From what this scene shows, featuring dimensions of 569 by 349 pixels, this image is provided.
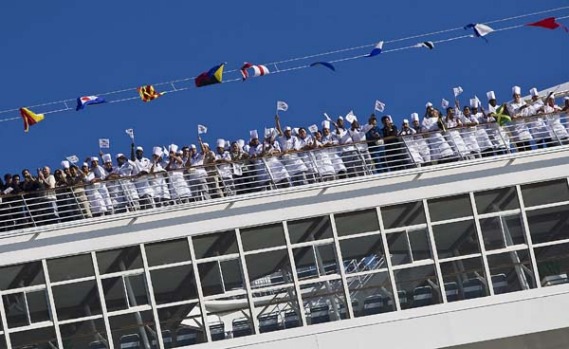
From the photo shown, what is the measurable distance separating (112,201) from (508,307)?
6808 mm

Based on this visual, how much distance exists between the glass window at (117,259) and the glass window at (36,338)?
1.34 meters

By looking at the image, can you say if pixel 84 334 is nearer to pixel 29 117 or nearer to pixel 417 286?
pixel 29 117

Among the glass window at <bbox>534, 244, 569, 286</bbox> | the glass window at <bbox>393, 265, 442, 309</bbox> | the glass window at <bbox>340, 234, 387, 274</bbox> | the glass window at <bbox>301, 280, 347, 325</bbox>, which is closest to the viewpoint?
the glass window at <bbox>301, 280, 347, 325</bbox>

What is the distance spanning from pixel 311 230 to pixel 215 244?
1.65 metres

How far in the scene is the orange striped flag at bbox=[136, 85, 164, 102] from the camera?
35.4 meters

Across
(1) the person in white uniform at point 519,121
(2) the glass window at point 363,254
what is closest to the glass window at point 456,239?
(2) the glass window at point 363,254

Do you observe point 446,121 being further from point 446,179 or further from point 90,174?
point 90,174

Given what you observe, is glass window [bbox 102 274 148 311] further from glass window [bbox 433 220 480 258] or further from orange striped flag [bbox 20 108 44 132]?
glass window [bbox 433 220 480 258]

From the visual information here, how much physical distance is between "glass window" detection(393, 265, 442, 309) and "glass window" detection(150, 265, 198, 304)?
3.42 m

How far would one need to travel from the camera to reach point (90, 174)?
34.3 meters

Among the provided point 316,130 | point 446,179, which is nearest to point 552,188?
point 446,179

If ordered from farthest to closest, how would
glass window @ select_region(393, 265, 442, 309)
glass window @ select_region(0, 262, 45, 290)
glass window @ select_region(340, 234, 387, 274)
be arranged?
glass window @ select_region(340, 234, 387, 274) < glass window @ select_region(393, 265, 442, 309) < glass window @ select_region(0, 262, 45, 290)

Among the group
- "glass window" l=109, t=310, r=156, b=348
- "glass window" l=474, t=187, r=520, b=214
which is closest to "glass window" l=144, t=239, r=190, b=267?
"glass window" l=109, t=310, r=156, b=348

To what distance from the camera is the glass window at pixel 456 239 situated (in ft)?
115
